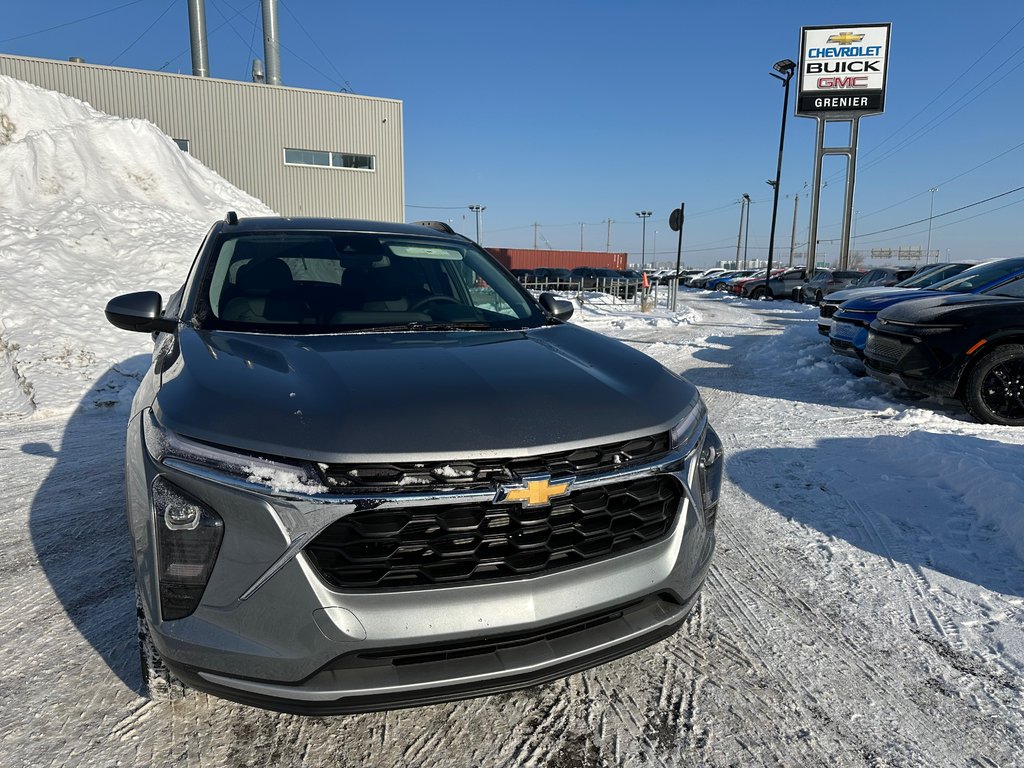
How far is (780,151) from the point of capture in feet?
108

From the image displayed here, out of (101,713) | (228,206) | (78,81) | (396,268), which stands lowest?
(101,713)

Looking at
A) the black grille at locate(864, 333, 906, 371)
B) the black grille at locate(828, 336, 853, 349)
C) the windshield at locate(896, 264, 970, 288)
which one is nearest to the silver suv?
the black grille at locate(864, 333, 906, 371)

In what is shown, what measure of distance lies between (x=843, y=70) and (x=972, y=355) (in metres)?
28.9

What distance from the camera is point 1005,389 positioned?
5.84m

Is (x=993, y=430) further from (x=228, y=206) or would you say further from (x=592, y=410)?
(x=228, y=206)

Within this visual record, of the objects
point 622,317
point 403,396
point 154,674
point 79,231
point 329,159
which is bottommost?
point 154,674

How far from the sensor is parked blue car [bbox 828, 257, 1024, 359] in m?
7.11

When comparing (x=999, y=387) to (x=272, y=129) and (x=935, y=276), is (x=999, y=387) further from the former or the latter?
(x=272, y=129)

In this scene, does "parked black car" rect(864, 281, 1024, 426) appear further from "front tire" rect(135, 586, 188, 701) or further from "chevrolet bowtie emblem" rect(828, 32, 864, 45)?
"chevrolet bowtie emblem" rect(828, 32, 864, 45)

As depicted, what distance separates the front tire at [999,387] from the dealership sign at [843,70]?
27778 mm

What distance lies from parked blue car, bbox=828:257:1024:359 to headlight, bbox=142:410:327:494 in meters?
7.54

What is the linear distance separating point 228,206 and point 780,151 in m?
28.0

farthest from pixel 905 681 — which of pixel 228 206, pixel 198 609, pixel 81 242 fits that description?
pixel 228 206

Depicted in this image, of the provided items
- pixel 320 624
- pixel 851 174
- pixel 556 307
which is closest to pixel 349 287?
pixel 556 307
